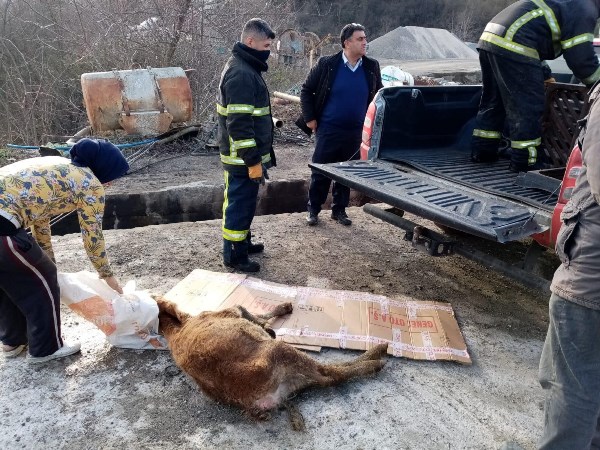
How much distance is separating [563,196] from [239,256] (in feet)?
7.86

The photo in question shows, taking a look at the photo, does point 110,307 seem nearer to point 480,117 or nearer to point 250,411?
point 250,411

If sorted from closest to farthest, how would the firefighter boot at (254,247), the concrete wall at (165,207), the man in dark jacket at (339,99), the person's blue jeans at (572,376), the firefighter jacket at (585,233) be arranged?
the firefighter jacket at (585,233)
the person's blue jeans at (572,376)
the firefighter boot at (254,247)
the man in dark jacket at (339,99)
the concrete wall at (165,207)

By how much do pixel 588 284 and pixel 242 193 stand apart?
270cm

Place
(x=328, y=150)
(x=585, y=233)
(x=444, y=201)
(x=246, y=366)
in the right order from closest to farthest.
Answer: (x=585, y=233) → (x=246, y=366) → (x=444, y=201) → (x=328, y=150)

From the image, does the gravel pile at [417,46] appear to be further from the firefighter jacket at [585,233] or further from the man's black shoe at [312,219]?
the firefighter jacket at [585,233]

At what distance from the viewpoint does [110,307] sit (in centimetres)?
280

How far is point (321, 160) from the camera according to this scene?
16.4 feet

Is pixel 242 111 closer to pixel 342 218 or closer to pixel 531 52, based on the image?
pixel 342 218

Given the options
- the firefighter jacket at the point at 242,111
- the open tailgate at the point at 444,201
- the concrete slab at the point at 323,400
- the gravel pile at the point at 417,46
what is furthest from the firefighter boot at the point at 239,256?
the gravel pile at the point at 417,46

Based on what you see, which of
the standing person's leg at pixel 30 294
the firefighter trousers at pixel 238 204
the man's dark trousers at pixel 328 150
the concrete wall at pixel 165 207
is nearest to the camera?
the standing person's leg at pixel 30 294

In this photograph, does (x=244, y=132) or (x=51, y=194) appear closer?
(x=51, y=194)

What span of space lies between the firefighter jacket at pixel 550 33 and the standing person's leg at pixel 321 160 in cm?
165

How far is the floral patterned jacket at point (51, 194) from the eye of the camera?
2533mm

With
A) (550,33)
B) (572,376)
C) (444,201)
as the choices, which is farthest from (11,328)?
(550,33)
